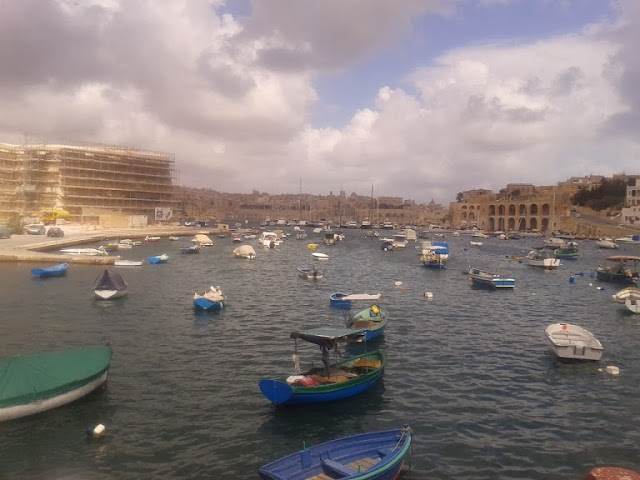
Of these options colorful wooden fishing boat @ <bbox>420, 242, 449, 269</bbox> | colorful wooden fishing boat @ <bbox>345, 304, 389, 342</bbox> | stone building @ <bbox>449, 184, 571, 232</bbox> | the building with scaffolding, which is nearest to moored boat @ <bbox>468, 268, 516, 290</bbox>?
colorful wooden fishing boat @ <bbox>420, 242, 449, 269</bbox>

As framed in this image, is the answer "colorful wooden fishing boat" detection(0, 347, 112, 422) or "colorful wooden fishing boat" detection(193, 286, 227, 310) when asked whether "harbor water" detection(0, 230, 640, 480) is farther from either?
"colorful wooden fishing boat" detection(193, 286, 227, 310)

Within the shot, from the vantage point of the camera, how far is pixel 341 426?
51.1ft

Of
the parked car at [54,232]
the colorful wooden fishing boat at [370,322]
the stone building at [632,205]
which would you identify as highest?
the stone building at [632,205]

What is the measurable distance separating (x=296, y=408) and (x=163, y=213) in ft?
359

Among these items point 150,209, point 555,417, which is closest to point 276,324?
point 555,417

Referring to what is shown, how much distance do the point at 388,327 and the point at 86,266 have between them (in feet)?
117

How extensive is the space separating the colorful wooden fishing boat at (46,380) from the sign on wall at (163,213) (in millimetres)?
104504

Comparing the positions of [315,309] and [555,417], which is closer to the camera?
[555,417]

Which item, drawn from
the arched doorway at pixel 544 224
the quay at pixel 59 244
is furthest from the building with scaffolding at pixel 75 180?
the arched doorway at pixel 544 224

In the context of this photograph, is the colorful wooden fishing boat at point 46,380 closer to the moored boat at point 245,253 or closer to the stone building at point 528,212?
the moored boat at point 245,253

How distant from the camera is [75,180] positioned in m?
103

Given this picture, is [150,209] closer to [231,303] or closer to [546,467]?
[231,303]

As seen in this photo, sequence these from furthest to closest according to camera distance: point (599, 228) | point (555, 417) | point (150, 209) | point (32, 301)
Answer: point (599, 228)
point (150, 209)
point (32, 301)
point (555, 417)

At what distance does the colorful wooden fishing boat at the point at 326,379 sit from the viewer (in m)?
16.0
